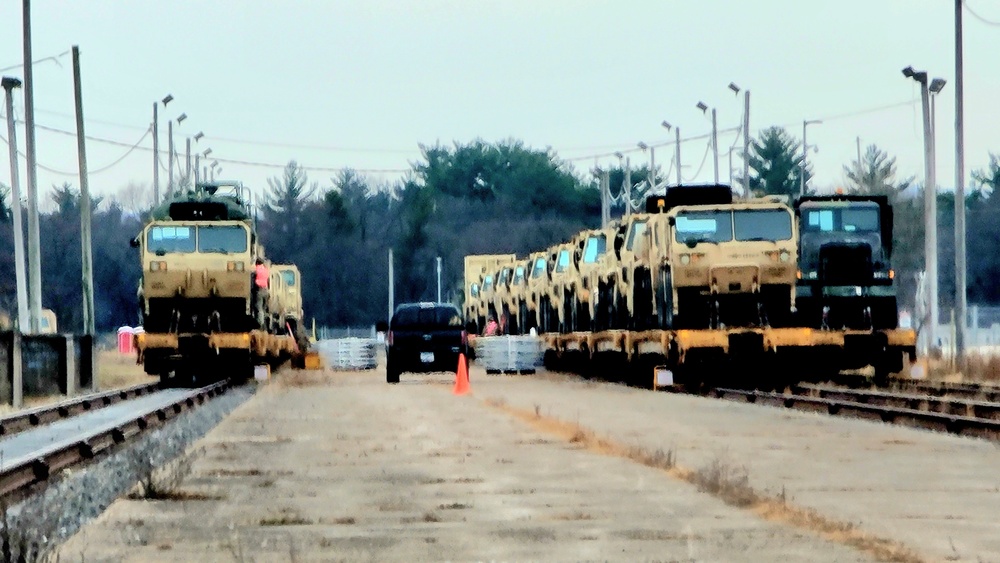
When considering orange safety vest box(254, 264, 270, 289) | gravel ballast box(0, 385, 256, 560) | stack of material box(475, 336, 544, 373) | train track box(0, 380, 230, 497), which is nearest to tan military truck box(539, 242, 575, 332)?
stack of material box(475, 336, 544, 373)

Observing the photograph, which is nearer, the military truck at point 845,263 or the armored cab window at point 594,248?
the military truck at point 845,263

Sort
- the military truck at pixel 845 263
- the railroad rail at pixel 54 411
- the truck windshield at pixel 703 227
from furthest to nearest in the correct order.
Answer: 1. the military truck at pixel 845 263
2. the truck windshield at pixel 703 227
3. the railroad rail at pixel 54 411

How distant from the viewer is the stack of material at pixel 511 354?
5181cm

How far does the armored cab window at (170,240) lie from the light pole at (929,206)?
17.7 metres

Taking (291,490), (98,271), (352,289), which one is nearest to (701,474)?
(291,490)

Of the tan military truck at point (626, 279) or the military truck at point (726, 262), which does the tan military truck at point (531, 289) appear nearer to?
the tan military truck at point (626, 279)

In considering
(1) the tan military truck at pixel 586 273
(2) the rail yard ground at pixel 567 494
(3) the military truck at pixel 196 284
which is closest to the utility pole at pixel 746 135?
(1) the tan military truck at pixel 586 273

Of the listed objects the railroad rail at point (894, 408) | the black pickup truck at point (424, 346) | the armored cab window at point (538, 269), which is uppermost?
the armored cab window at point (538, 269)

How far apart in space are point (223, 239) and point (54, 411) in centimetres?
1173

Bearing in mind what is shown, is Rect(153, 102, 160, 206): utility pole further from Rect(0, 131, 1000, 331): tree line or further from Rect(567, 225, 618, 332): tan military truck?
Rect(0, 131, 1000, 331): tree line

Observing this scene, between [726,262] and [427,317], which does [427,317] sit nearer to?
[427,317]

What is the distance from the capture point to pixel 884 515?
44.2ft

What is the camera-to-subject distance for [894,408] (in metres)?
26.2

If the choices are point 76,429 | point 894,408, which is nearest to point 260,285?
point 76,429
